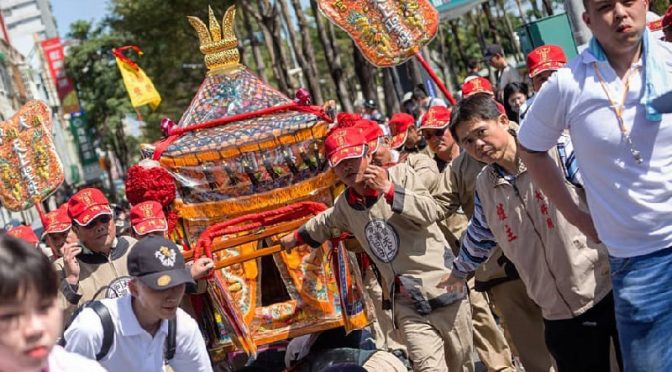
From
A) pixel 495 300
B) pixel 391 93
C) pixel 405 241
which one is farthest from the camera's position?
pixel 391 93

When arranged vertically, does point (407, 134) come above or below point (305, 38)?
below

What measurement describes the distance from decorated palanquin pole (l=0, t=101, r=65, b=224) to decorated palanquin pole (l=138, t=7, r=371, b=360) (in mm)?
3129

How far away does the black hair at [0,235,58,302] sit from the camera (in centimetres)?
262

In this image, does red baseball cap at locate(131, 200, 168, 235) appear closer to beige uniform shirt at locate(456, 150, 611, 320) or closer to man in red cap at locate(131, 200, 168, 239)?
man in red cap at locate(131, 200, 168, 239)

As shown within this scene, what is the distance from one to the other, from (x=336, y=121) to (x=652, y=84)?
3.79 metres

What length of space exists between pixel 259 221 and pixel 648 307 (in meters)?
3.65

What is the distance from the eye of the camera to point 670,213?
149 inches

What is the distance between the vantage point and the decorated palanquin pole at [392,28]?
948 cm

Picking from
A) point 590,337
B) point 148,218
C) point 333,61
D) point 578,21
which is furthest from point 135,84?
point 590,337

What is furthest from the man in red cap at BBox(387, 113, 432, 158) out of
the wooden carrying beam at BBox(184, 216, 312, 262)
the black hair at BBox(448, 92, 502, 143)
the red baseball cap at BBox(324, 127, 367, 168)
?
the black hair at BBox(448, 92, 502, 143)

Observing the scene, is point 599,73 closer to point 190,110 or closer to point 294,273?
point 294,273

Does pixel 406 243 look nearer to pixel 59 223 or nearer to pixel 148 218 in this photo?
pixel 148 218

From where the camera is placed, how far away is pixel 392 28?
9516 millimetres

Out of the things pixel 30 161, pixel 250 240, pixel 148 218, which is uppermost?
pixel 30 161
